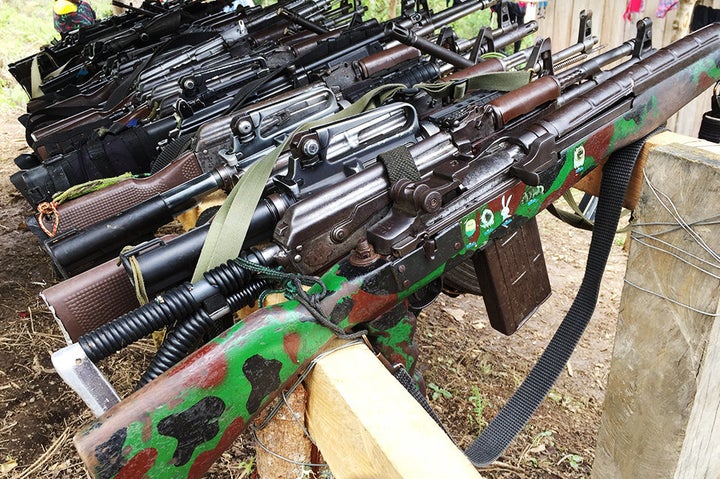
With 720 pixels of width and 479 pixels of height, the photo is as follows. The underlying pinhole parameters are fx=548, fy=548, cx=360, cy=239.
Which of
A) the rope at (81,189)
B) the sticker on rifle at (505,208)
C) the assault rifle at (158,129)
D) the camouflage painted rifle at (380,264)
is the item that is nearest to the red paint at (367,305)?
the camouflage painted rifle at (380,264)

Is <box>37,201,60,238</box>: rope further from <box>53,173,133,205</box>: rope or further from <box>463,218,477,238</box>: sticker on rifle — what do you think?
<box>463,218,477,238</box>: sticker on rifle

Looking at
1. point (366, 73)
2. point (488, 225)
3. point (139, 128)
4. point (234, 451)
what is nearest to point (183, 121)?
point (139, 128)

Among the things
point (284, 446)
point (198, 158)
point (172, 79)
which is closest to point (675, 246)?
point (284, 446)

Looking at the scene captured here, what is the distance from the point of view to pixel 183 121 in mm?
3131

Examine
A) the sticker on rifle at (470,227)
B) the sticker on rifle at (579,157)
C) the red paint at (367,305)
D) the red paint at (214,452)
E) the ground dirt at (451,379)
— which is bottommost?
the ground dirt at (451,379)

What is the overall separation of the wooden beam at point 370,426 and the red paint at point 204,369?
0.22 metres

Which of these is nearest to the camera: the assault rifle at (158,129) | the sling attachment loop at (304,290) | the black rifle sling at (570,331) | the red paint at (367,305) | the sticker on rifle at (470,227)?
the sling attachment loop at (304,290)

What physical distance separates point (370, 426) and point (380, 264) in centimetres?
56

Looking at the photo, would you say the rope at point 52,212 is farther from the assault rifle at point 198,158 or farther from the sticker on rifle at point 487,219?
the sticker on rifle at point 487,219

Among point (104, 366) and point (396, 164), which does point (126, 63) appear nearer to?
point (104, 366)

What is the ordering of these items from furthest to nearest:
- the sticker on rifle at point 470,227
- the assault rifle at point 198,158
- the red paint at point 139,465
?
1. the assault rifle at point 198,158
2. the sticker on rifle at point 470,227
3. the red paint at point 139,465

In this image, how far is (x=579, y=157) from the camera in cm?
190

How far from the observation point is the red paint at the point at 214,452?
1.25 m

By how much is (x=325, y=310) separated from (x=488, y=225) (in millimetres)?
645
